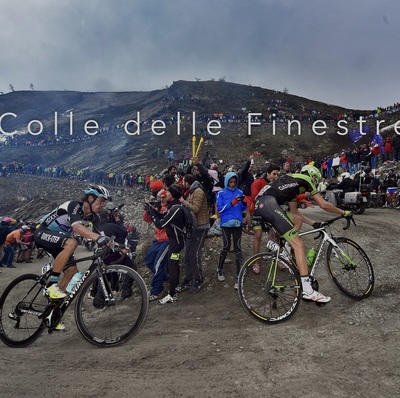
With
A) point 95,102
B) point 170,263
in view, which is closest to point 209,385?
point 170,263

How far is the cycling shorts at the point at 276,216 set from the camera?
498cm

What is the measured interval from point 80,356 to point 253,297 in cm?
238

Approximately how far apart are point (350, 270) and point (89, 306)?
391cm

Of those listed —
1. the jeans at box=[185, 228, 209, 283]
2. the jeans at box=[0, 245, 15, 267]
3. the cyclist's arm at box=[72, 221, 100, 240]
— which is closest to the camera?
the cyclist's arm at box=[72, 221, 100, 240]

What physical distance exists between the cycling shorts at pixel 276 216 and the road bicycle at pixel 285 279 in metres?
0.19

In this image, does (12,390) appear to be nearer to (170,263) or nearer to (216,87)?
(170,263)

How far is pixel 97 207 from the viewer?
4.95 meters

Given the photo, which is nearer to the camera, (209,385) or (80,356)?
(209,385)

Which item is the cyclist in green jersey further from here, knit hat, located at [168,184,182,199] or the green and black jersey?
knit hat, located at [168,184,182,199]

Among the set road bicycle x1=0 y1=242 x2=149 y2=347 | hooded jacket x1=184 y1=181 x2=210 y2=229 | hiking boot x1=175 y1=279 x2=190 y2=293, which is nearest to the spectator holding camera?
hooded jacket x1=184 y1=181 x2=210 y2=229

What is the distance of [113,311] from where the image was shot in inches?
187

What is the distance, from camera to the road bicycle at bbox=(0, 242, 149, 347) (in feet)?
14.5

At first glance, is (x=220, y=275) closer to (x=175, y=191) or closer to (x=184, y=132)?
(x=175, y=191)

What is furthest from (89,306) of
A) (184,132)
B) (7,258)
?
(184,132)
